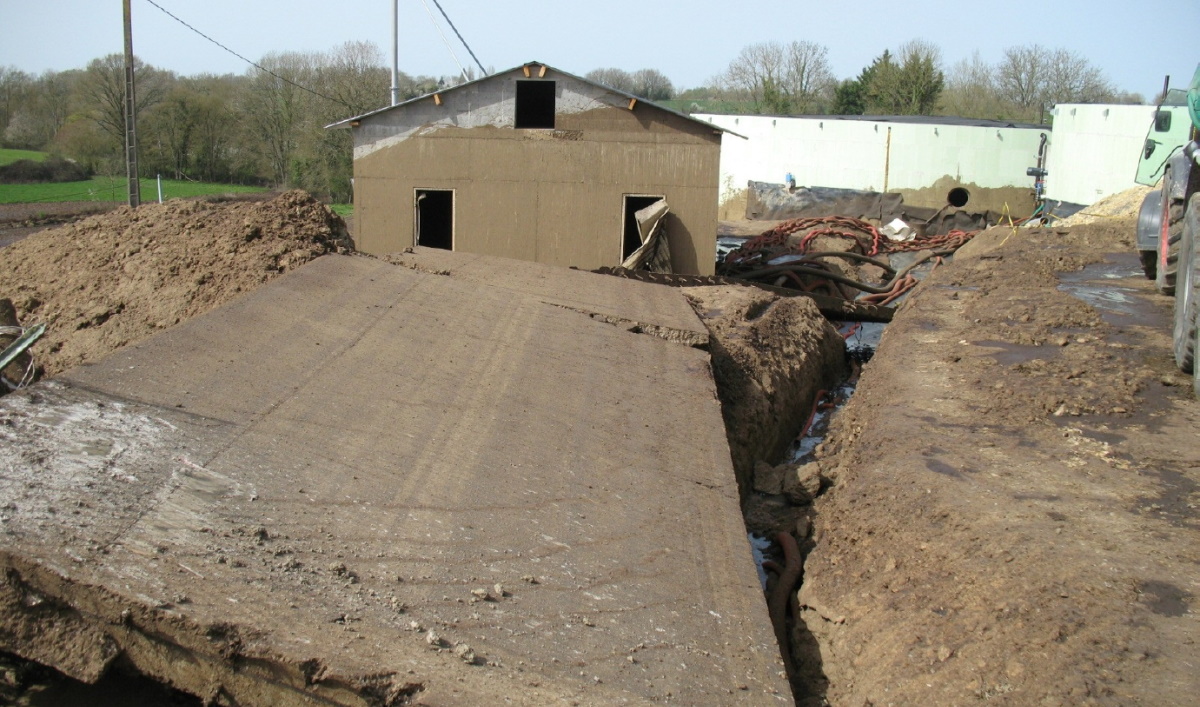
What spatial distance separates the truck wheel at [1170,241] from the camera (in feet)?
29.2

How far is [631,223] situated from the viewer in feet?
56.9

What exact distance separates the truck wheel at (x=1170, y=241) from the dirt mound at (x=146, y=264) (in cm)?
782

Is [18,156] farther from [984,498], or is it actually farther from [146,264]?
[984,498]

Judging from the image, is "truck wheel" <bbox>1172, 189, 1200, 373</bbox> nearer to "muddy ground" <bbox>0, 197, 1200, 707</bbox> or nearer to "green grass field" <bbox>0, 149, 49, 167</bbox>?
"muddy ground" <bbox>0, 197, 1200, 707</bbox>

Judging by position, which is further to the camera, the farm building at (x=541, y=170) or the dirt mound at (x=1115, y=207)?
the dirt mound at (x=1115, y=207)

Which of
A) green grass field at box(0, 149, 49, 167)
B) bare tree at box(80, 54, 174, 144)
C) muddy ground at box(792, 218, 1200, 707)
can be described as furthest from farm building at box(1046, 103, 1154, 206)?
green grass field at box(0, 149, 49, 167)

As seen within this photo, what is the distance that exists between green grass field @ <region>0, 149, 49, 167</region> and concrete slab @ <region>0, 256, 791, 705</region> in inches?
1363

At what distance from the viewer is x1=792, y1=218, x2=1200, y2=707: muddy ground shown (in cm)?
380

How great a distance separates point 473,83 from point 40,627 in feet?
45.0

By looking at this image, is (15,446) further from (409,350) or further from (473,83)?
(473,83)

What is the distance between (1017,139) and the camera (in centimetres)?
2788

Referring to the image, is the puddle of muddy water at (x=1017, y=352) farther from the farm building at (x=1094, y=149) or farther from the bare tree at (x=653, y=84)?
the bare tree at (x=653, y=84)

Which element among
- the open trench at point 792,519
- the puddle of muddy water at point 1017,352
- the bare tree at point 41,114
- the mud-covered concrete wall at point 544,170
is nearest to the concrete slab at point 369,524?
the open trench at point 792,519

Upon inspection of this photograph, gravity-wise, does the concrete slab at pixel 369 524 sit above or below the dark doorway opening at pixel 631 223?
below
